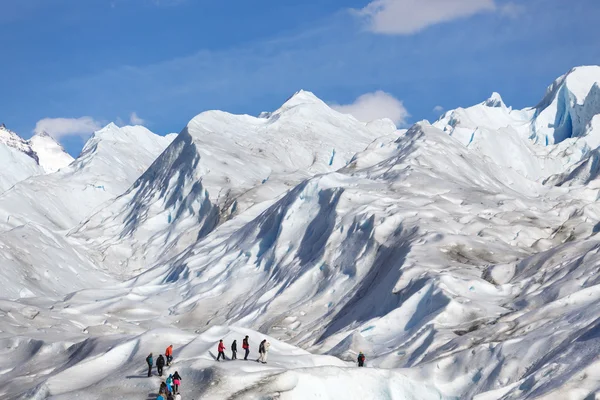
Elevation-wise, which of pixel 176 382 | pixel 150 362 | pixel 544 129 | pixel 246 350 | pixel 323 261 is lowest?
pixel 176 382

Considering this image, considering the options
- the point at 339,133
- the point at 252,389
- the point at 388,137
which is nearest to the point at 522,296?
the point at 252,389

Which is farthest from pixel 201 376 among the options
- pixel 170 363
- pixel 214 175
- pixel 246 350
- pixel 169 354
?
pixel 214 175

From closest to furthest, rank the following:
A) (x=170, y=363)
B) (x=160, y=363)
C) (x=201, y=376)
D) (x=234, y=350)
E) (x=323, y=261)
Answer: (x=201, y=376), (x=160, y=363), (x=170, y=363), (x=234, y=350), (x=323, y=261)

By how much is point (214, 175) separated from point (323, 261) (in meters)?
49.0

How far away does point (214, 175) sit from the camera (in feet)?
371

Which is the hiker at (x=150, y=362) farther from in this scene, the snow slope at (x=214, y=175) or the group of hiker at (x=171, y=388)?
the snow slope at (x=214, y=175)

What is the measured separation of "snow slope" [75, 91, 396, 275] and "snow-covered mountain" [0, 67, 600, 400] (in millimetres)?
400

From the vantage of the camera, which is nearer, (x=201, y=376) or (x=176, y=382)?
Result: (x=176, y=382)

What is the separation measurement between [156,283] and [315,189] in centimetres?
2044

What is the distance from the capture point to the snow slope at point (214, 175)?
349 ft

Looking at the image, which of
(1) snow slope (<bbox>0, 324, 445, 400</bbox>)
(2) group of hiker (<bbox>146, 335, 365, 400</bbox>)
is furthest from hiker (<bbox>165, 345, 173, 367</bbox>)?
(1) snow slope (<bbox>0, 324, 445, 400</bbox>)

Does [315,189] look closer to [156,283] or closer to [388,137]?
[156,283]

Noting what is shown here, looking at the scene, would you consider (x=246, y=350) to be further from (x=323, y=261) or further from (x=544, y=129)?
(x=544, y=129)

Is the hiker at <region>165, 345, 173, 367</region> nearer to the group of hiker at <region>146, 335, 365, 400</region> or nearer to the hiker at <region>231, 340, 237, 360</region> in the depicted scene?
the group of hiker at <region>146, 335, 365, 400</region>
